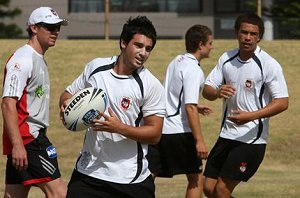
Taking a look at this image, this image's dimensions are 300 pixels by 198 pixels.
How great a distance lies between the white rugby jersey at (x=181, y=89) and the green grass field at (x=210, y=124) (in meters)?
2.41

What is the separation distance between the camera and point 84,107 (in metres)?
6.71

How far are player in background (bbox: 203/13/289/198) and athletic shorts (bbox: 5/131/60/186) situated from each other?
1.77 meters

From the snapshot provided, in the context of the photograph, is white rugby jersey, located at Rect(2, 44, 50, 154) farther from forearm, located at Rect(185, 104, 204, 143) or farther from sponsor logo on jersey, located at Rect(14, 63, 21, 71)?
forearm, located at Rect(185, 104, 204, 143)

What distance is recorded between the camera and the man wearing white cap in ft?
Result: 26.3

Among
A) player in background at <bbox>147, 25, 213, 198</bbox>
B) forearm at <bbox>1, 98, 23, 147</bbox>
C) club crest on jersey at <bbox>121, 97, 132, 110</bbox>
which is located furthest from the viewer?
player in background at <bbox>147, 25, 213, 198</bbox>

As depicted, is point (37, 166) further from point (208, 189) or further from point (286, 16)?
point (286, 16)

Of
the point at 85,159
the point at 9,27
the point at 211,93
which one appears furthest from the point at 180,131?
the point at 9,27

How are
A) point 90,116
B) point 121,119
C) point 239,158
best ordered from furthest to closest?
1. point 239,158
2. point 121,119
3. point 90,116

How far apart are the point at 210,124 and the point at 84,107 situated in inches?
485

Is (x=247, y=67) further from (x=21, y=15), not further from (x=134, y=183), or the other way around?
(x=21, y=15)

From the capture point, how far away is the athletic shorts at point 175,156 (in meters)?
9.92

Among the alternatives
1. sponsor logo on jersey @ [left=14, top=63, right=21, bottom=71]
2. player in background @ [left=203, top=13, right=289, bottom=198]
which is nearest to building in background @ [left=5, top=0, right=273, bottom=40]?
player in background @ [left=203, top=13, right=289, bottom=198]

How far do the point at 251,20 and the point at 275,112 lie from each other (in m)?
0.91

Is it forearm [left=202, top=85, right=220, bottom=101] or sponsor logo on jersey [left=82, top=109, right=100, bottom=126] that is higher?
sponsor logo on jersey [left=82, top=109, right=100, bottom=126]
